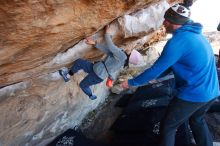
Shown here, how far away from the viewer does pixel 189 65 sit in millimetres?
3721

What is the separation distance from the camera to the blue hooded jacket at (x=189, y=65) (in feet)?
11.8

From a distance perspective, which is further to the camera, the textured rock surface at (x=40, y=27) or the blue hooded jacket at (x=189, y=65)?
the blue hooded jacket at (x=189, y=65)

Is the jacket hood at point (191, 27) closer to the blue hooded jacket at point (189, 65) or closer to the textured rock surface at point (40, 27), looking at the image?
the blue hooded jacket at point (189, 65)

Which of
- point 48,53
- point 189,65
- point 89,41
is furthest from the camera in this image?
point 89,41

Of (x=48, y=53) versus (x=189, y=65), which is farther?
(x=189, y=65)

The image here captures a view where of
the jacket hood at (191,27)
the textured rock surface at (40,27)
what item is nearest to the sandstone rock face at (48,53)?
the textured rock surface at (40,27)

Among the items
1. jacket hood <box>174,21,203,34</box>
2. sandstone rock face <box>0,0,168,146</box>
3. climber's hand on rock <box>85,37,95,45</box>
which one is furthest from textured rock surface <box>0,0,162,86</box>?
jacket hood <box>174,21,203,34</box>

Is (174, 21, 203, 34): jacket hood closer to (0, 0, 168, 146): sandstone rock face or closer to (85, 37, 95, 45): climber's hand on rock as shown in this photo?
(0, 0, 168, 146): sandstone rock face

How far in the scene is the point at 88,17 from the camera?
3.33 meters

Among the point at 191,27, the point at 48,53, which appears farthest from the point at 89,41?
the point at 191,27

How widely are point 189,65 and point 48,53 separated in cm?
147

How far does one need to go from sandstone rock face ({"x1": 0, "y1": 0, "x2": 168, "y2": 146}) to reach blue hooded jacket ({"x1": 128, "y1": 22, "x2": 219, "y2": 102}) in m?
0.63

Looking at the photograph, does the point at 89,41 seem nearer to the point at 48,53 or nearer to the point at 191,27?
the point at 48,53

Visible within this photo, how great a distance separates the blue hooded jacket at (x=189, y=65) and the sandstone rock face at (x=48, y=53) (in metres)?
0.63
